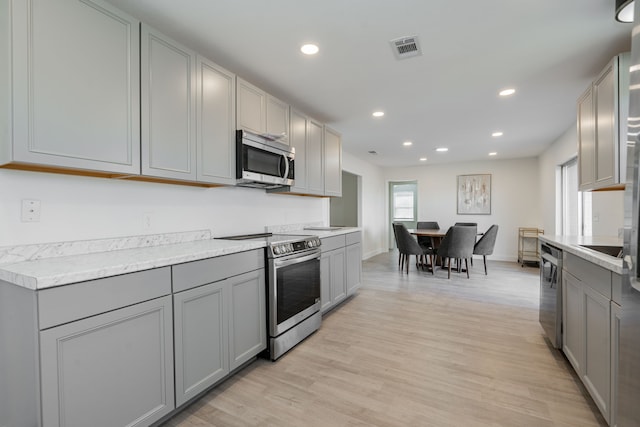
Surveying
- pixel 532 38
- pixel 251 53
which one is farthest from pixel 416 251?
pixel 251 53

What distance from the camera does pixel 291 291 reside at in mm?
2559

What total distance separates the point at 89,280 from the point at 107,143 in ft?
2.58

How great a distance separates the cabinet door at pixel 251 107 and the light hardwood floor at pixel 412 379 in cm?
199

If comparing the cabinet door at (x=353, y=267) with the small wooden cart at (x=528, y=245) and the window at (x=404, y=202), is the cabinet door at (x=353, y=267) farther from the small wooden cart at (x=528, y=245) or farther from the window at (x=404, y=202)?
the window at (x=404, y=202)

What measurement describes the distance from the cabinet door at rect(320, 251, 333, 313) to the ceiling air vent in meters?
1.97

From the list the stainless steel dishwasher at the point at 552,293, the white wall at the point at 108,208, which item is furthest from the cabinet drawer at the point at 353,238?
the stainless steel dishwasher at the point at 552,293

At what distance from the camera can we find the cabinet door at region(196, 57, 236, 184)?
219cm

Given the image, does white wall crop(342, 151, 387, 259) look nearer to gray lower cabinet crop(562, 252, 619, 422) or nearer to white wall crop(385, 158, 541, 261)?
white wall crop(385, 158, 541, 261)

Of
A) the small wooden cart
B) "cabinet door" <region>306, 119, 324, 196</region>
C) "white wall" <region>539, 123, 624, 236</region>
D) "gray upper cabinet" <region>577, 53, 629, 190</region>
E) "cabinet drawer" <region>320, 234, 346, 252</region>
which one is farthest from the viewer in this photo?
the small wooden cart

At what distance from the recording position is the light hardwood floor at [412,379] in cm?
171

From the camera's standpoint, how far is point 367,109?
3580 millimetres

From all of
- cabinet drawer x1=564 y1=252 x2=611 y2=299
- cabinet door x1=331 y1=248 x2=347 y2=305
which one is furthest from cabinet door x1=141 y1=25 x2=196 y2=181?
cabinet drawer x1=564 y1=252 x2=611 y2=299

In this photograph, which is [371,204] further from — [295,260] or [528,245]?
[295,260]

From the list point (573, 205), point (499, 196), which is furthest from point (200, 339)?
point (499, 196)
